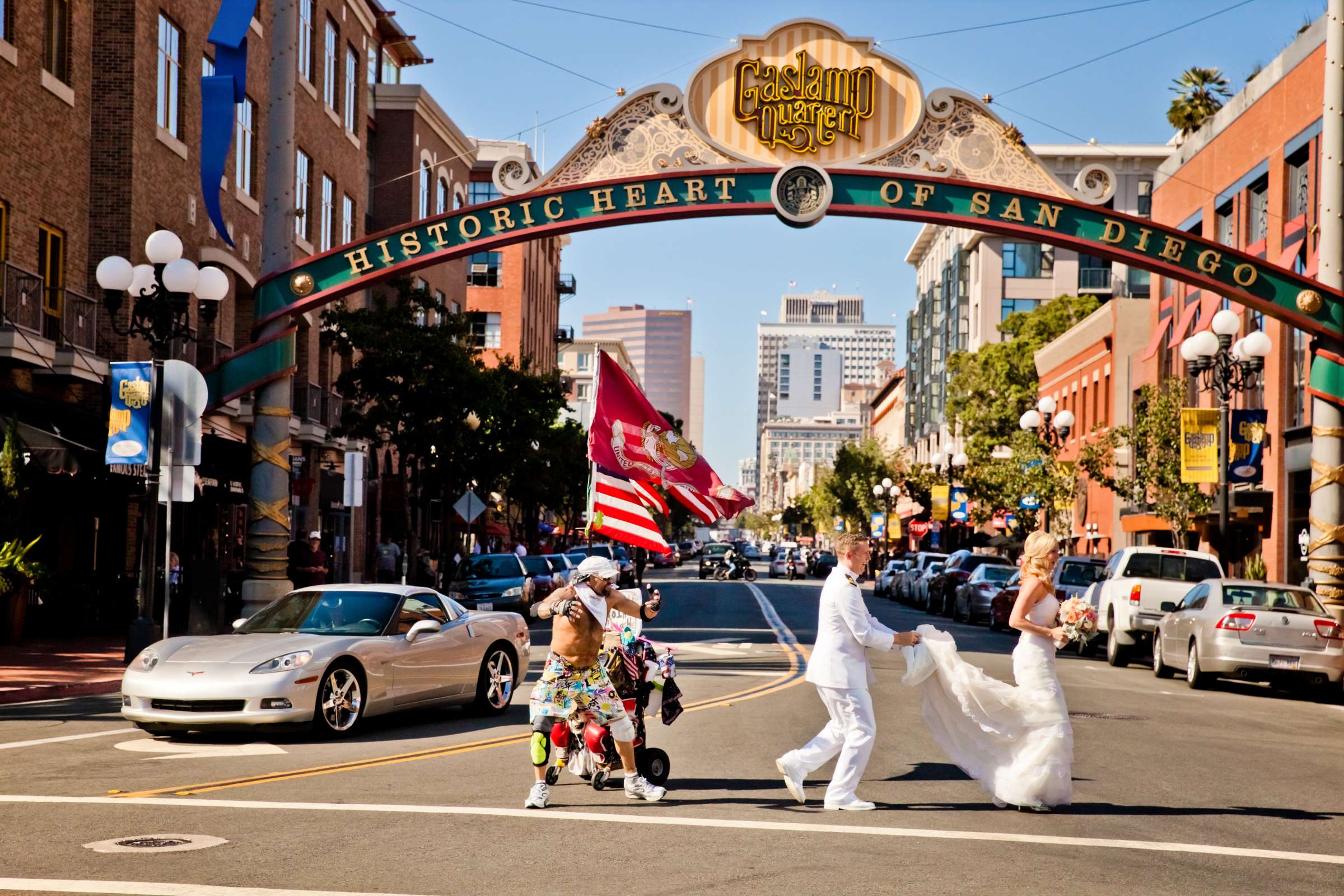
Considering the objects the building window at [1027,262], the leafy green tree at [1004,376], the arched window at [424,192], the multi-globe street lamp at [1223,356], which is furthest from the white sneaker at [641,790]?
the building window at [1027,262]

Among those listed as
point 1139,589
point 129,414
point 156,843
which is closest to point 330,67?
point 129,414

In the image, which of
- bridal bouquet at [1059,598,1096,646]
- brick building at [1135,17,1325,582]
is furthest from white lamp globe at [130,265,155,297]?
brick building at [1135,17,1325,582]

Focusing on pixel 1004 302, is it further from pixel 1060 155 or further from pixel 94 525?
pixel 94 525

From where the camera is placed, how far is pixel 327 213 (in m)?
45.8

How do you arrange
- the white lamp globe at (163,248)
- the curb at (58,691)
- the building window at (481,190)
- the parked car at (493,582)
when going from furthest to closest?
the building window at (481,190) → the parked car at (493,582) → the white lamp globe at (163,248) → the curb at (58,691)

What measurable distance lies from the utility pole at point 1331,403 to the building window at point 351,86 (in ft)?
104

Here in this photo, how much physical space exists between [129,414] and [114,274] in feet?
7.48

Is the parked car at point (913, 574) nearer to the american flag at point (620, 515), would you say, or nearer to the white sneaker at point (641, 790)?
the american flag at point (620, 515)

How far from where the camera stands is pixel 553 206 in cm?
2403

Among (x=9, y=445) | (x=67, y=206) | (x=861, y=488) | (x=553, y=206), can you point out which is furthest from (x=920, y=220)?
(x=861, y=488)

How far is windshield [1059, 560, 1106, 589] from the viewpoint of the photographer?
102 feet

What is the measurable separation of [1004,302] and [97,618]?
3160 inches

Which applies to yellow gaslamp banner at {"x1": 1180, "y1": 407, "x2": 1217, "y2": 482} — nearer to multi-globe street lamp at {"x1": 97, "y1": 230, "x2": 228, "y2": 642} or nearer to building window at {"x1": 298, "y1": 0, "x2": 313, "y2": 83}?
multi-globe street lamp at {"x1": 97, "y1": 230, "x2": 228, "y2": 642}

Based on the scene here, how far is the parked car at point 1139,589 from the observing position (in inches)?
997
